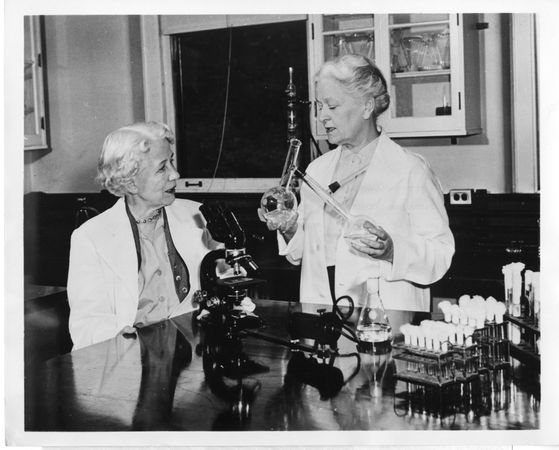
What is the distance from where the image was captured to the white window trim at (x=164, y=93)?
236 centimetres

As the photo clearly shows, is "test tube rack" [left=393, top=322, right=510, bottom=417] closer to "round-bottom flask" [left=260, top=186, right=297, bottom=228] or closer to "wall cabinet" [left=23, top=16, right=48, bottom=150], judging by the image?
"round-bottom flask" [left=260, top=186, right=297, bottom=228]

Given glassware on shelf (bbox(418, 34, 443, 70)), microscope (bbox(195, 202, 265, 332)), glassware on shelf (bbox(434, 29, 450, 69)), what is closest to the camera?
microscope (bbox(195, 202, 265, 332))

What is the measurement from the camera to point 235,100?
2754 mm

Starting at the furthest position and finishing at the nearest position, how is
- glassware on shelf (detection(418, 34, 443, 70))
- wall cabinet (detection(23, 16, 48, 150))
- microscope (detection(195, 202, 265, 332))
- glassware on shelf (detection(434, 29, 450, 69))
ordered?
glassware on shelf (detection(418, 34, 443, 70))
glassware on shelf (detection(434, 29, 450, 69))
wall cabinet (detection(23, 16, 48, 150))
microscope (detection(195, 202, 265, 332))

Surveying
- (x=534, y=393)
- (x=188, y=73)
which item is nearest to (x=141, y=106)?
(x=188, y=73)

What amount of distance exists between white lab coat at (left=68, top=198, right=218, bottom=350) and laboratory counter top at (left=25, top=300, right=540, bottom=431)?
15.5 inches

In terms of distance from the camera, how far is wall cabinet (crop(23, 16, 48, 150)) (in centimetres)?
203

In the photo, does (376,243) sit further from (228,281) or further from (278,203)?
(228,281)

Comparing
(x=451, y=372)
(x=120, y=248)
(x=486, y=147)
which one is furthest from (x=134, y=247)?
(x=486, y=147)

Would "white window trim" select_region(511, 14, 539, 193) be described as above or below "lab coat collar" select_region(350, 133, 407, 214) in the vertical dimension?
above

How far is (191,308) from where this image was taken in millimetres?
2297

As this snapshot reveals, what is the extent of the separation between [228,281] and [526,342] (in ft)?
2.58

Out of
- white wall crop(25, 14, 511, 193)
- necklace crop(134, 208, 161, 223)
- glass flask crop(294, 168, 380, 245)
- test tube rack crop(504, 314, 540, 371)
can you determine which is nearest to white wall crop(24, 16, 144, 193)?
white wall crop(25, 14, 511, 193)
